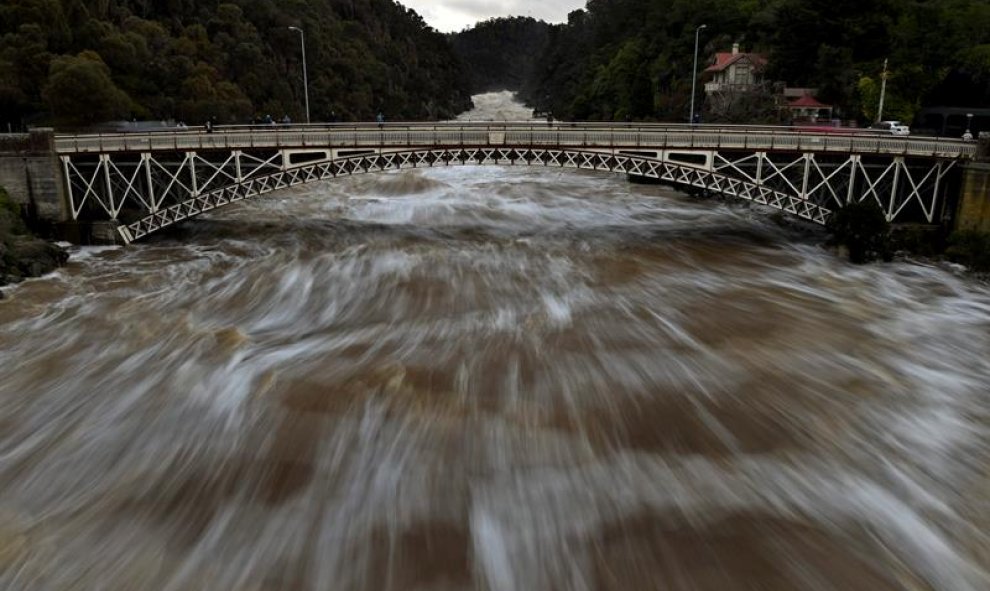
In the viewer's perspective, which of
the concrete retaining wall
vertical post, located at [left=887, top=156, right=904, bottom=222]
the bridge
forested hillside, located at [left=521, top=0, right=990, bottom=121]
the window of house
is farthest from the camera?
the window of house

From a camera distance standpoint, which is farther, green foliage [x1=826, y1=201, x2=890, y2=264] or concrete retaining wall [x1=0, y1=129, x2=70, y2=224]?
concrete retaining wall [x1=0, y1=129, x2=70, y2=224]

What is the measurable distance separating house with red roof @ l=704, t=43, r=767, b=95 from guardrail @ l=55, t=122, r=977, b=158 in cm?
3911

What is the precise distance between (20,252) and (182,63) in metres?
57.3

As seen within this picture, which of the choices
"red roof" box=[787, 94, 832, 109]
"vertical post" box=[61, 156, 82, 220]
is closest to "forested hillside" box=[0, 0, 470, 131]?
"vertical post" box=[61, 156, 82, 220]

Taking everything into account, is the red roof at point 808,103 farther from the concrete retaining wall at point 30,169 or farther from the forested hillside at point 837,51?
the concrete retaining wall at point 30,169

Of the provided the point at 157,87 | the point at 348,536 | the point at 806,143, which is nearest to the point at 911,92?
the point at 806,143

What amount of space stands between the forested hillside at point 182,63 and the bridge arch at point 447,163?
2918cm

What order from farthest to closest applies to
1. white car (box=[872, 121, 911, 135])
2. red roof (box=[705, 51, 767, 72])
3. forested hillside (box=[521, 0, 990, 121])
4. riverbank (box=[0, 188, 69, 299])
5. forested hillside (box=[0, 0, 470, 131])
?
red roof (box=[705, 51, 767, 72]) → forested hillside (box=[0, 0, 470, 131]) → forested hillside (box=[521, 0, 990, 121]) → white car (box=[872, 121, 911, 135]) → riverbank (box=[0, 188, 69, 299])

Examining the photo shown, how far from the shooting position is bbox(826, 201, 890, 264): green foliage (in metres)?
33.9

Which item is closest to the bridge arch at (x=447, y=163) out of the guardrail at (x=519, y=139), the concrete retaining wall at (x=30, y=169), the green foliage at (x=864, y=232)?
the guardrail at (x=519, y=139)

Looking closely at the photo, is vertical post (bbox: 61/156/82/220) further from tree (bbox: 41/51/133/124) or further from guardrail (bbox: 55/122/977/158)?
Result: tree (bbox: 41/51/133/124)

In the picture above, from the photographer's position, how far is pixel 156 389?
19141mm

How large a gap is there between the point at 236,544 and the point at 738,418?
11146 mm

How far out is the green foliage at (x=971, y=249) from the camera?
31.9 m
